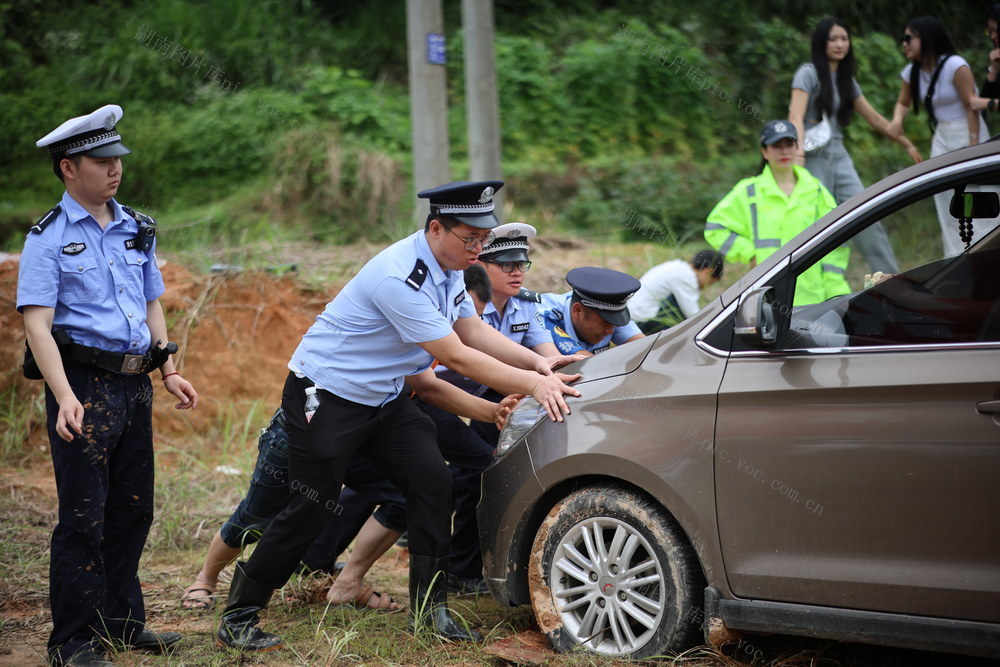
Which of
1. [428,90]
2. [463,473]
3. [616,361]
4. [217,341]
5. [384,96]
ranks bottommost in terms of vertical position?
[463,473]

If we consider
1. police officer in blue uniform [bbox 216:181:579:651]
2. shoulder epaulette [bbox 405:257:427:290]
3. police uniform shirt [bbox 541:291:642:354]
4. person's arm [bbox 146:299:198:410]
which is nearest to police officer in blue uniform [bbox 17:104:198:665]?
person's arm [bbox 146:299:198:410]

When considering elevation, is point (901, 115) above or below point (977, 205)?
above

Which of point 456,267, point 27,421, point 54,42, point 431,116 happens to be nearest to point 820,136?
point 431,116

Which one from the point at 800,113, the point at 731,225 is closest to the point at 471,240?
the point at 731,225

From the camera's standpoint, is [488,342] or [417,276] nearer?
[417,276]

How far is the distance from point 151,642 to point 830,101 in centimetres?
533

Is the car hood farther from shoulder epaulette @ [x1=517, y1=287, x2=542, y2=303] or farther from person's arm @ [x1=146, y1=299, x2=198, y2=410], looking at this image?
person's arm @ [x1=146, y1=299, x2=198, y2=410]

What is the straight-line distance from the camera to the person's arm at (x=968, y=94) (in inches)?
263

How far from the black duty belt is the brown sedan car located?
55.6 inches

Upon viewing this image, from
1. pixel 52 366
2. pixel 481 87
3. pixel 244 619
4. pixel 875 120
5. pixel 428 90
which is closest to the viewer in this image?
pixel 52 366

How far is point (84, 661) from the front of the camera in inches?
150

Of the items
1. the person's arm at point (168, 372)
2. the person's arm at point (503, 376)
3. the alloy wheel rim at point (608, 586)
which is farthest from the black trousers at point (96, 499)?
the alloy wheel rim at point (608, 586)

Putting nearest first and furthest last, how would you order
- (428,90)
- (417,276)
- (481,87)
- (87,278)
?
(87,278), (417,276), (428,90), (481,87)

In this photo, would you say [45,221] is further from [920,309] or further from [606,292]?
[920,309]
